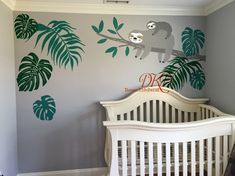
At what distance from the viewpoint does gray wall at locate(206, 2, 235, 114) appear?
2.45 meters

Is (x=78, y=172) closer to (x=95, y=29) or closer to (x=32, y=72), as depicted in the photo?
(x=32, y=72)

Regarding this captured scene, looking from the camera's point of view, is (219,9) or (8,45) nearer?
(8,45)

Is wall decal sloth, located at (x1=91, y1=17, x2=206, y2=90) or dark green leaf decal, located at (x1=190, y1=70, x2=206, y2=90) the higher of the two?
wall decal sloth, located at (x1=91, y1=17, x2=206, y2=90)

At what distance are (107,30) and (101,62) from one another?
0.42 meters

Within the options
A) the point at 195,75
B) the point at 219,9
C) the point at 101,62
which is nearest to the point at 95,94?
the point at 101,62

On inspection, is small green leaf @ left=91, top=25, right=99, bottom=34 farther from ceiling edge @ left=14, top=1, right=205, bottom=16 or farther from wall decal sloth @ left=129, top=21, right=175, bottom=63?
wall decal sloth @ left=129, top=21, right=175, bottom=63

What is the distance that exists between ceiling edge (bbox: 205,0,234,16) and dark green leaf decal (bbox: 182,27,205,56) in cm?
28

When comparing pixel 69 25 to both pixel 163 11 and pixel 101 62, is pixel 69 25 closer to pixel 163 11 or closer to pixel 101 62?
pixel 101 62

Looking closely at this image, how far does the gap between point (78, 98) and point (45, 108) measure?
428 millimetres

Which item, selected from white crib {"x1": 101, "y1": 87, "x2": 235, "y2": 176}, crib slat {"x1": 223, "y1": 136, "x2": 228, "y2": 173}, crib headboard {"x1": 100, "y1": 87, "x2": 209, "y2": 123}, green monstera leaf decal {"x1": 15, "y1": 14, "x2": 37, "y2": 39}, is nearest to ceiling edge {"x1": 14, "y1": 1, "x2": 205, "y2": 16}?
green monstera leaf decal {"x1": 15, "y1": 14, "x2": 37, "y2": 39}

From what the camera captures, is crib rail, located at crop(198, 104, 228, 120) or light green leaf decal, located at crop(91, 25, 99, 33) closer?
crib rail, located at crop(198, 104, 228, 120)

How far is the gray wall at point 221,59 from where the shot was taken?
245 cm

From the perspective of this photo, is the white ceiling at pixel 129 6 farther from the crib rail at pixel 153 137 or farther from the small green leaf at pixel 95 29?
the crib rail at pixel 153 137

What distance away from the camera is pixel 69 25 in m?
2.77
